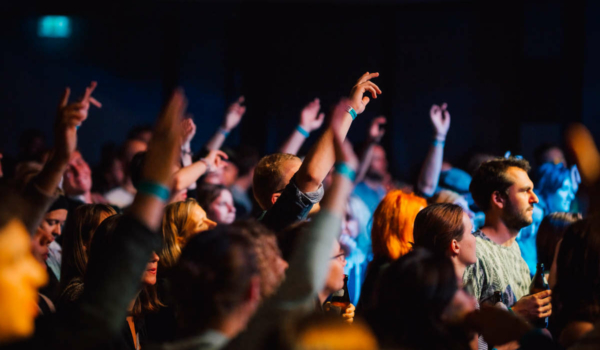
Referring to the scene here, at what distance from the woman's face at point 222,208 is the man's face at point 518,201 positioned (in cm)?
185

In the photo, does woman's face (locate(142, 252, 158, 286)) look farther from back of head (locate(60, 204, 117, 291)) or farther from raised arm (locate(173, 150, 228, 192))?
raised arm (locate(173, 150, 228, 192))

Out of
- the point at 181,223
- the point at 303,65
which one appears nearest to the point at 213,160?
the point at 181,223

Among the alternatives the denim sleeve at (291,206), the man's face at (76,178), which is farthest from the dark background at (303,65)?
the denim sleeve at (291,206)

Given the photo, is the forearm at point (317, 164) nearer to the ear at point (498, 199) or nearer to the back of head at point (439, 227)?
the back of head at point (439, 227)

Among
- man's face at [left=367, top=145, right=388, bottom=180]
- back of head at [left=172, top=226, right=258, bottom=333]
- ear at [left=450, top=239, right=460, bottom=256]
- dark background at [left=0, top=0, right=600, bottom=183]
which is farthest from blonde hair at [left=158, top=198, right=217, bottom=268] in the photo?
dark background at [left=0, top=0, right=600, bottom=183]

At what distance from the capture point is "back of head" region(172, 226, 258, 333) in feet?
4.76

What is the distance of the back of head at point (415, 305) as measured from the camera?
1.58 meters

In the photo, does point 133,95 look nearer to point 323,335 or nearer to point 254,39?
point 254,39

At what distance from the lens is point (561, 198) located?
494 centimetres

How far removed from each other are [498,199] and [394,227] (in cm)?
65

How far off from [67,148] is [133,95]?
5742mm

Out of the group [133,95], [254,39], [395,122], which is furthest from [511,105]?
[133,95]

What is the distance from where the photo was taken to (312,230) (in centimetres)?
151

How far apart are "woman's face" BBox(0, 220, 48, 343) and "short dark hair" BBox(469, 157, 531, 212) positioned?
280 centimetres
